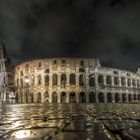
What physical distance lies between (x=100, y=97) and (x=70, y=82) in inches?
278

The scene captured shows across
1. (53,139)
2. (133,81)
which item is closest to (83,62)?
(133,81)

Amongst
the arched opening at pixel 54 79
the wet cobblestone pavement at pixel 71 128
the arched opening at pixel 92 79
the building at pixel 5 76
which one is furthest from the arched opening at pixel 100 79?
the wet cobblestone pavement at pixel 71 128

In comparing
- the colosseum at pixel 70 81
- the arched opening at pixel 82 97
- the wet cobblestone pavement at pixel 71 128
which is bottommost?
the wet cobblestone pavement at pixel 71 128

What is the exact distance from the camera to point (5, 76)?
57594 mm

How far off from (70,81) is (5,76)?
18175 millimetres

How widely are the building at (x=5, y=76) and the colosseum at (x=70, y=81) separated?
18.1 feet

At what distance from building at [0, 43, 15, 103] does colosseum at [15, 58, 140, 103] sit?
18.1 ft

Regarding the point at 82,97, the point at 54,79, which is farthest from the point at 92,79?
the point at 54,79

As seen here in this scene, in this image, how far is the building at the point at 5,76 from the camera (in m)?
55.3

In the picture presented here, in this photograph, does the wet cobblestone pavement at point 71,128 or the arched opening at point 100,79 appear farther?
the arched opening at point 100,79

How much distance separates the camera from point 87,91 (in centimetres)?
4759

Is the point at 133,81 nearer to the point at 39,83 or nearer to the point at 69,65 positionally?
the point at 69,65

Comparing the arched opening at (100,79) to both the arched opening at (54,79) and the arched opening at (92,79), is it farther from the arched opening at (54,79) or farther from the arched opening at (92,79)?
the arched opening at (54,79)

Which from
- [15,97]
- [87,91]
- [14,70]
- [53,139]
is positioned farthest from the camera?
[14,70]
